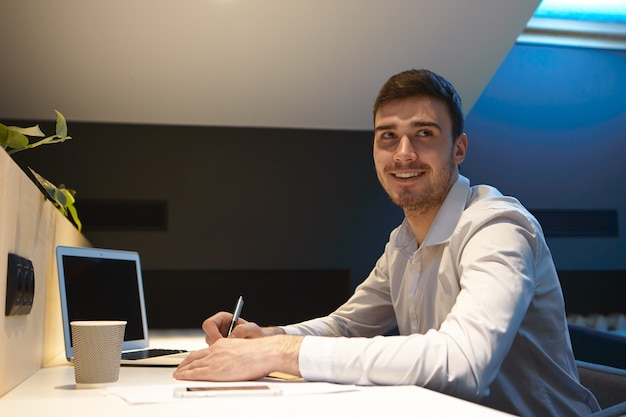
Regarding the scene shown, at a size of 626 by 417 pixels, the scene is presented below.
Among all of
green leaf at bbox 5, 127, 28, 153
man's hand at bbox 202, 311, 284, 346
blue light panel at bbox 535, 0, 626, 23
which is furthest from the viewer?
blue light panel at bbox 535, 0, 626, 23

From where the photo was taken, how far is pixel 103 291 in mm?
1961

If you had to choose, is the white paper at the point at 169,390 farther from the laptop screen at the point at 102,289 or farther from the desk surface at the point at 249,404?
the laptop screen at the point at 102,289

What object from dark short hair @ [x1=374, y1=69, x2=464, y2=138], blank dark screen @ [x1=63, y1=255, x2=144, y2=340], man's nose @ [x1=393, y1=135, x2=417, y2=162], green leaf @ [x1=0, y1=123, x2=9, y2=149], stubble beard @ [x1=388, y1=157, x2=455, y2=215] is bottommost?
blank dark screen @ [x1=63, y1=255, x2=144, y2=340]

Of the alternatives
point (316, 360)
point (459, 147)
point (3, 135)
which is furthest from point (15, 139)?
point (459, 147)

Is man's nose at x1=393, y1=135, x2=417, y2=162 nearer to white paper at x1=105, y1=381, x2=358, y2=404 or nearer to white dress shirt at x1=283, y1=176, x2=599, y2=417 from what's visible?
white dress shirt at x1=283, y1=176, x2=599, y2=417

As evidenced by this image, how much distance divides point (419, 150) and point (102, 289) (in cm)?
100

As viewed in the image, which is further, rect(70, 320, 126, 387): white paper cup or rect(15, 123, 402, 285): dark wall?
rect(15, 123, 402, 285): dark wall

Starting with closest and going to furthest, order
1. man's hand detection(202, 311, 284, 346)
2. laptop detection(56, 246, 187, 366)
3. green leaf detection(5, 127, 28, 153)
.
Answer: green leaf detection(5, 127, 28, 153), man's hand detection(202, 311, 284, 346), laptop detection(56, 246, 187, 366)

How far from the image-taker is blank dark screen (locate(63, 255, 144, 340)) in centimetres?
177

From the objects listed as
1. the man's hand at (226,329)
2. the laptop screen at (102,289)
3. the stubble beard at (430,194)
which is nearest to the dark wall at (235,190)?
the laptop screen at (102,289)

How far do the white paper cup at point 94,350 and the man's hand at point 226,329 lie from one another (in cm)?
43

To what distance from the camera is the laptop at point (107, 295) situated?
1.68 metres

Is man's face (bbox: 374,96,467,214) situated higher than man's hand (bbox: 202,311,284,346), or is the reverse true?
man's face (bbox: 374,96,467,214)

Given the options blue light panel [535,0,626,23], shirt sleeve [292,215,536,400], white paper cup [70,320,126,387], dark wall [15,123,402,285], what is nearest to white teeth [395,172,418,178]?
shirt sleeve [292,215,536,400]
